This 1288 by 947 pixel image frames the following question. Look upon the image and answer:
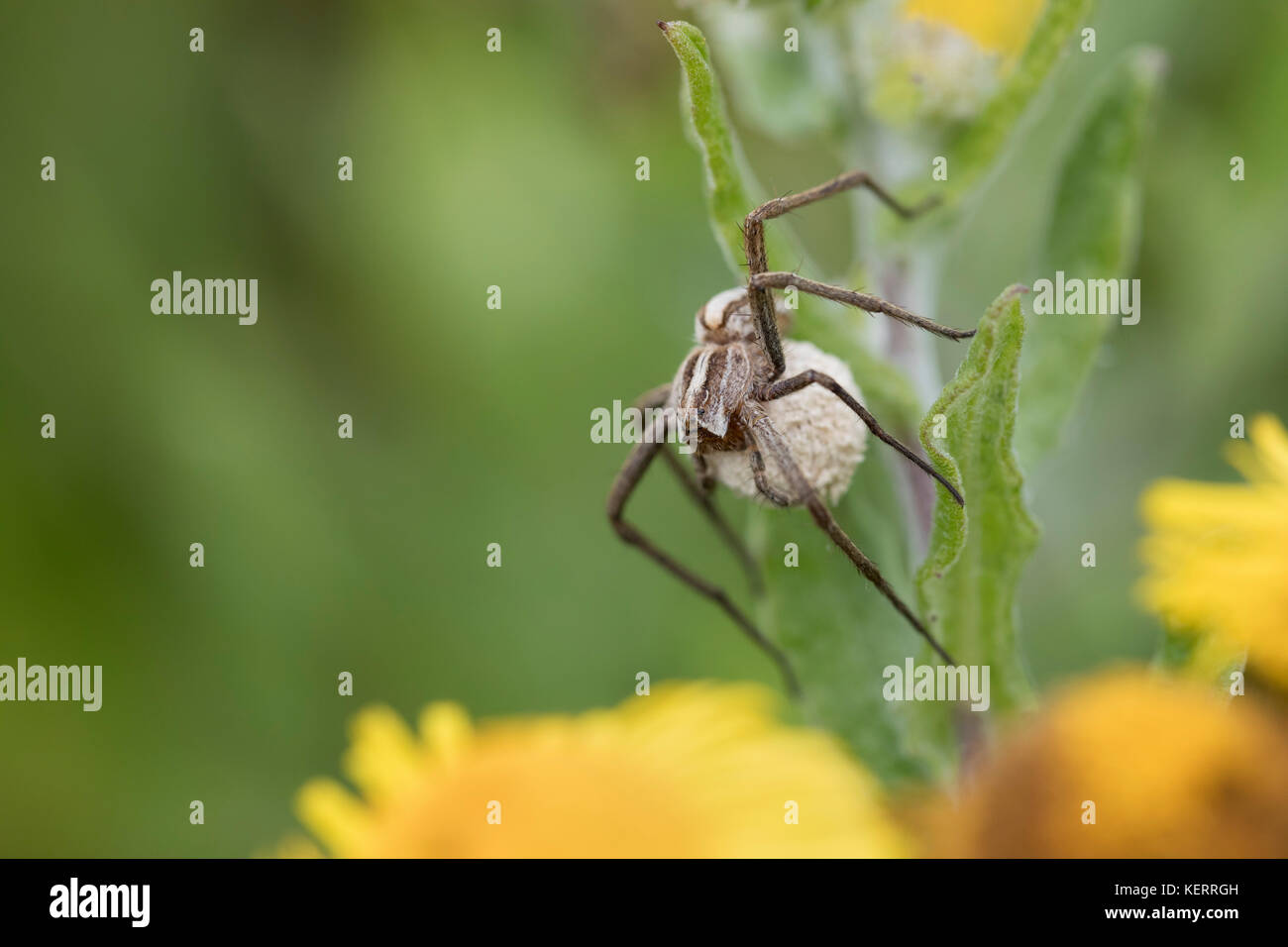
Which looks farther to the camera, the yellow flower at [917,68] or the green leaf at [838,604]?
the yellow flower at [917,68]

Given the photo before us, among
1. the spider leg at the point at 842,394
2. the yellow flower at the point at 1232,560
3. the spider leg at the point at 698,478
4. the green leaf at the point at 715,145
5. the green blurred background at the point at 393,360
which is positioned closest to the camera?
the yellow flower at the point at 1232,560

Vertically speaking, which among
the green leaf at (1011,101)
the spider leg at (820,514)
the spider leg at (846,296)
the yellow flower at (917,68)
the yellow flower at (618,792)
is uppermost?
the yellow flower at (917,68)

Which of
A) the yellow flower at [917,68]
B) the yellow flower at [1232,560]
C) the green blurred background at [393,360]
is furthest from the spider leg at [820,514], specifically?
the green blurred background at [393,360]

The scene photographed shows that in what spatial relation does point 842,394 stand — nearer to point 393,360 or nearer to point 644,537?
point 644,537

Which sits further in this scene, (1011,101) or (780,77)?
(780,77)

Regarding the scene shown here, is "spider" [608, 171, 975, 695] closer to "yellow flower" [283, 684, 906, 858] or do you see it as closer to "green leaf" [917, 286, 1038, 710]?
"green leaf" [917, 286, 1038, 710]

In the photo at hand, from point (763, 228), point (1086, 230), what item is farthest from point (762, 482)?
point (1086, 230)

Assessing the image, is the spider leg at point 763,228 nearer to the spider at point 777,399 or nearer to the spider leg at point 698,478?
the spider at point 777,399

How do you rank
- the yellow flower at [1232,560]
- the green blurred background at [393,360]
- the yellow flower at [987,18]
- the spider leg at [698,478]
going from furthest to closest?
the green blurred background at [393,360]
the yellow flower at [987,18]
the spider leg at [698,478]
the yellow flower at [1232,560]
